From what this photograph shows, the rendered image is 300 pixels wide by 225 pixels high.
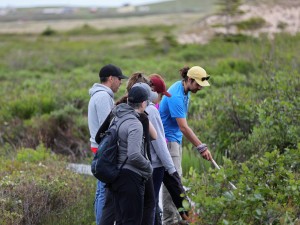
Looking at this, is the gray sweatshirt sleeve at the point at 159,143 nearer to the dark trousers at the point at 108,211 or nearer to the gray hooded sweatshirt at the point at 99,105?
the gray hooded sweatshirt at the point at 99,105

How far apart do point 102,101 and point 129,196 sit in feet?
4.38

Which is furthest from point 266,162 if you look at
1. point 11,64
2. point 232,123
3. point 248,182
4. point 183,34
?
point 183,34

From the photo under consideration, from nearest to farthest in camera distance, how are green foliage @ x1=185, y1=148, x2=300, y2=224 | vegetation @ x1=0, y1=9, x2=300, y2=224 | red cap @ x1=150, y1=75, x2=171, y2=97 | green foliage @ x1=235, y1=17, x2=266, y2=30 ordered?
green foliage @ x1=185, y1=148, x2=300, y2=224 → vegetation @ x1=0, y1=9, x2=300, y2=224 → red cap @ x1=150, y1=75, x2=171, y2=97 → green foliage @ x1=235, y1=17, x2=266, y2=30

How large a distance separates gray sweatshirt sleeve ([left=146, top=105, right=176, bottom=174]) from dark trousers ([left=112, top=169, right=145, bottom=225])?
733mm

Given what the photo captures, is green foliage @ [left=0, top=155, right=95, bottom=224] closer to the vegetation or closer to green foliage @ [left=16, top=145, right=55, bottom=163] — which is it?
the vegetation

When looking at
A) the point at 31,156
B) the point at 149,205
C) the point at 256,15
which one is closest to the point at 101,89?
the point at 149,205

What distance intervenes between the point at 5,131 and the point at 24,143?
1.64 meters

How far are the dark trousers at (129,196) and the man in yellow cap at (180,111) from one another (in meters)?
1.44

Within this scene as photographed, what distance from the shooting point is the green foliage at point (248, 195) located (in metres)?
5.88

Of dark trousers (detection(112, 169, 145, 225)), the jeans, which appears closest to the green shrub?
the jeans

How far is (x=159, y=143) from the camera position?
288 inches

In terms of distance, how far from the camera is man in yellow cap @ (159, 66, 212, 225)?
790 cm

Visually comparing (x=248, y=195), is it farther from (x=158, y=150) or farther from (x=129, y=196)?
(x=158, y=150)

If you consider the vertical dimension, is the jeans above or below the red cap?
below
